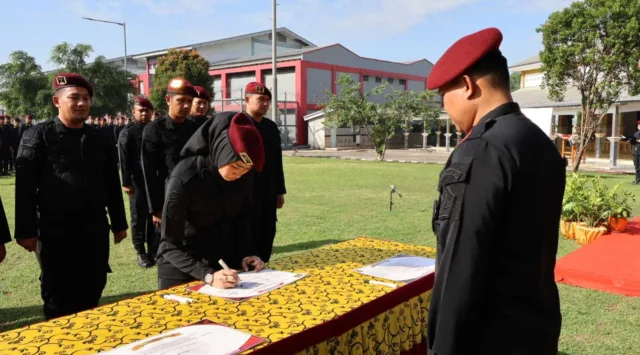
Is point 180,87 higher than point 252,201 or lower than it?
higher

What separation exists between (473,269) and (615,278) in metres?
4.32

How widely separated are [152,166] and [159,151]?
172mm

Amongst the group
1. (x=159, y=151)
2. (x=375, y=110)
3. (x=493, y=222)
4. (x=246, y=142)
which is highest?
(x=375, y=110)

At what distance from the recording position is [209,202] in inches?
109

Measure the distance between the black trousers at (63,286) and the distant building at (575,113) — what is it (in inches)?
539

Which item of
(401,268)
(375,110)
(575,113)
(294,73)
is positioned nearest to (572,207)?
(401,268)

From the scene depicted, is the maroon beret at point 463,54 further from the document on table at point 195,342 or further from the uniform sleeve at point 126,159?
the uniform sleeve at point 126,159

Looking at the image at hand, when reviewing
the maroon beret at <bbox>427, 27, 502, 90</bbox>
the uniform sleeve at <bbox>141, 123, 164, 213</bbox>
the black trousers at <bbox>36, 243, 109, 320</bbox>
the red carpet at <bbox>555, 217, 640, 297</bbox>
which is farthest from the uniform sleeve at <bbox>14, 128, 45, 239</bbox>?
the red carpet at <bbox>555, 217, 640, 297</bbox>

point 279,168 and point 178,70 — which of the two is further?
point 178,70

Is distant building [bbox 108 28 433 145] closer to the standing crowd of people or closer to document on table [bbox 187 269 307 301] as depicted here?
the standing crowd of people

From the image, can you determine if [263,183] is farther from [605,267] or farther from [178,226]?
[605,267]

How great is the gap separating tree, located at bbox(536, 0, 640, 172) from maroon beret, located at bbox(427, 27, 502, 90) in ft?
44.9

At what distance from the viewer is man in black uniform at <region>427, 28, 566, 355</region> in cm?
144

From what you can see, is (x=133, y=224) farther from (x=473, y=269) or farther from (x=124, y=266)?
(x=473, y=269)
